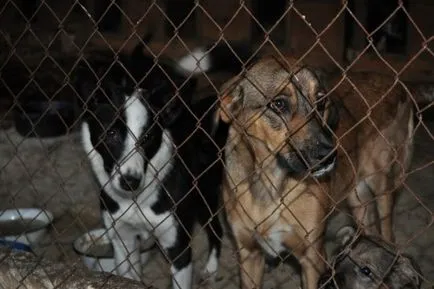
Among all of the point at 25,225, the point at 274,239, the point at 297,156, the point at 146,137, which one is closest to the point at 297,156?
the point at 297,156

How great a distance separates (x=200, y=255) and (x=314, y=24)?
339 centimetres

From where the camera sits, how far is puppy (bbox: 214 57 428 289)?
2928 mm

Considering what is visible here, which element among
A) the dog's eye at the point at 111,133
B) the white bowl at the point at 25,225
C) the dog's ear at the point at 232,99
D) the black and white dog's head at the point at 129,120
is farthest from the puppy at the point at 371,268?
the white bowl at the point at 25,225

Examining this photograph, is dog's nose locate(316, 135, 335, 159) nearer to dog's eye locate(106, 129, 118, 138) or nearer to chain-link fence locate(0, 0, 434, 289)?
chain-link fence locate(0, 0, 434, 289)

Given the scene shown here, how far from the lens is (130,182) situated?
11.6 ft

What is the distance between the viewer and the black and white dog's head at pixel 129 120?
3461 millimetres

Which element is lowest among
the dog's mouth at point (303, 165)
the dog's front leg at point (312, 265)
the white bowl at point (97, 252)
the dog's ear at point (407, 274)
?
the dog's ear at point (407, 274)

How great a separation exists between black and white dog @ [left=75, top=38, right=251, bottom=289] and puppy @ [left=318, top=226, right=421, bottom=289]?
2.21 ft

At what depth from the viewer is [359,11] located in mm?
6941

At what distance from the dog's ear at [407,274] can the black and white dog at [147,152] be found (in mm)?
937

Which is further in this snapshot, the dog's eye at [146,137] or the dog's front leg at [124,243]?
the dog's front leg at [124,243]

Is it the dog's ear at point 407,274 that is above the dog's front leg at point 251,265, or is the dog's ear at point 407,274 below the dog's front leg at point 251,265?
below

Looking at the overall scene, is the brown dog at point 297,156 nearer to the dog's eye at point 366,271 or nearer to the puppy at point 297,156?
the puppy at point 297,156

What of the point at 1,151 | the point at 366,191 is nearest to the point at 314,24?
the point at 366,191
